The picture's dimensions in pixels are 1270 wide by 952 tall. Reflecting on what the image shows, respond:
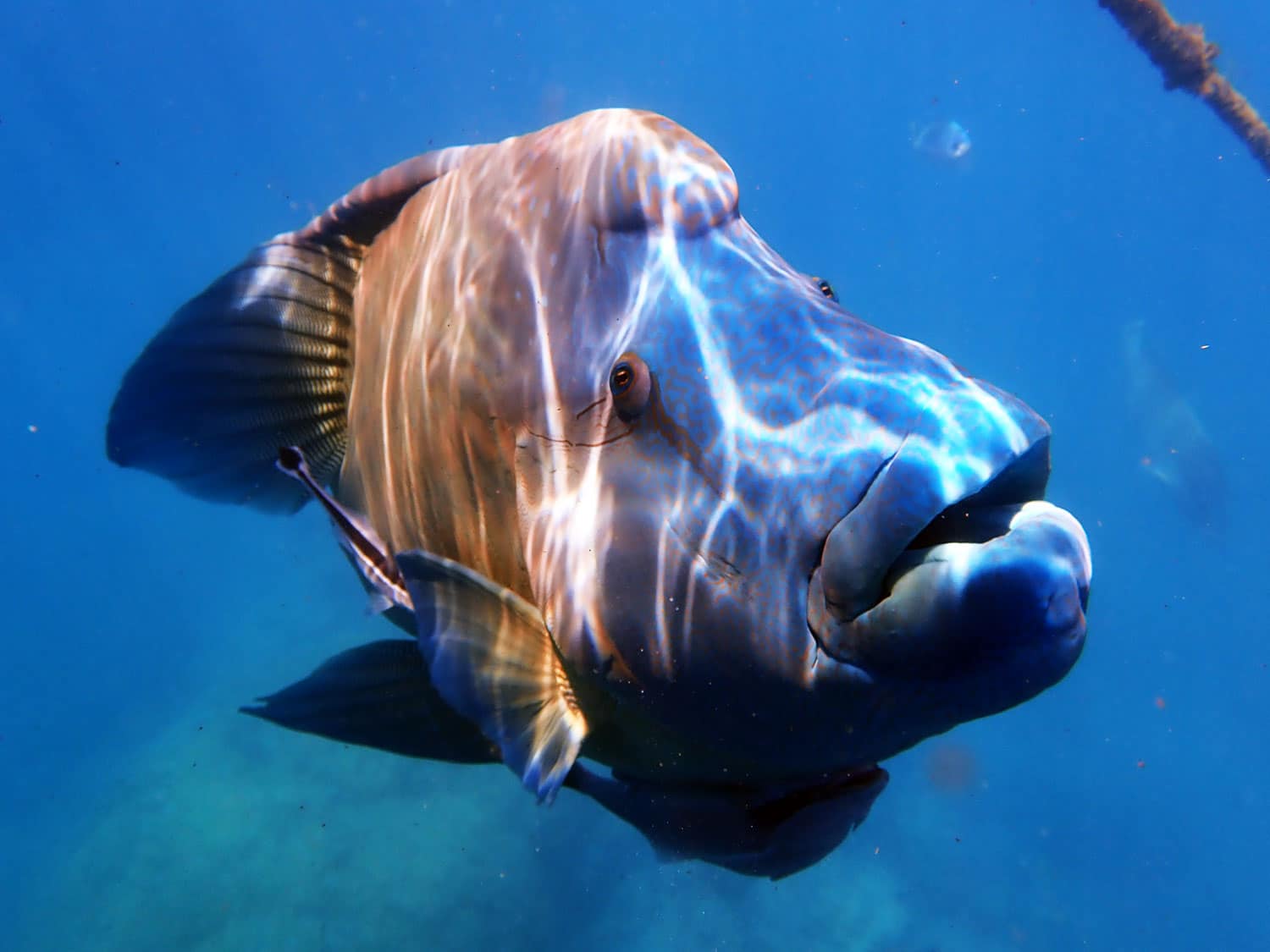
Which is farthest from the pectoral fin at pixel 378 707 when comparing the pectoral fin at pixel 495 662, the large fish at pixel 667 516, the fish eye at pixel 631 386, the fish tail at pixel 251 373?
the fish eye at pixel 631 386

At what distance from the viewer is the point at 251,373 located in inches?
110

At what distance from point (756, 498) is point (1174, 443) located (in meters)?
45.1

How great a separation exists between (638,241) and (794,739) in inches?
44.5

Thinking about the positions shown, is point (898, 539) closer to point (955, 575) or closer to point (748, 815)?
point (955, 575)

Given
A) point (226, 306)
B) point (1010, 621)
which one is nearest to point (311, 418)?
point (226, 306)

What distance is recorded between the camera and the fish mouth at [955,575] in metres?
1.14

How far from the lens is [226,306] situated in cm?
266

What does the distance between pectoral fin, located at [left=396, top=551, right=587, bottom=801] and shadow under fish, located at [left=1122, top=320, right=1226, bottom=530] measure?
41.7 m

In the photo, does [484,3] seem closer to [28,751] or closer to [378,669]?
[28,751]

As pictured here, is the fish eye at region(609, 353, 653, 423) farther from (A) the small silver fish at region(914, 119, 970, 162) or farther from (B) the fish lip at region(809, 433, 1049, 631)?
(A) the small silver fish at region(914, 119, 970, 162)

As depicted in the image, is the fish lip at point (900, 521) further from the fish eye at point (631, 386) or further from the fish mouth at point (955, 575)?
the fish eye at point (631, 386)

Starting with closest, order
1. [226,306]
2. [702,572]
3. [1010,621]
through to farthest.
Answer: [1010,621] < [702,572] < [226,306]

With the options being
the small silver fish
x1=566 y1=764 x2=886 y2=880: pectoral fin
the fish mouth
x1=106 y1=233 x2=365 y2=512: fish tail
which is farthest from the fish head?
the small silver fish

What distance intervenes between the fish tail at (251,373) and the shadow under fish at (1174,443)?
41.4 metres
